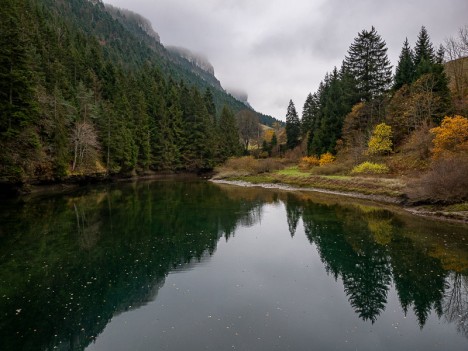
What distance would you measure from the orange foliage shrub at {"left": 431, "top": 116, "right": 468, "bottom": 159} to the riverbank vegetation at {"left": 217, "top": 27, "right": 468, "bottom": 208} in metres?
0.08

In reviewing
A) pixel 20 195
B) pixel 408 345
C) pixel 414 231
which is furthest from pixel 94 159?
pixel 408 345

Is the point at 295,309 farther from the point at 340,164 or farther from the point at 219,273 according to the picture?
the point at 340,164

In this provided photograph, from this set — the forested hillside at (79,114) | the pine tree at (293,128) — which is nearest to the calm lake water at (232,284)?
the forested hillside at (79,114)

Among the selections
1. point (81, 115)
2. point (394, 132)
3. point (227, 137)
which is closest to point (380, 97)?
point (394, 132)

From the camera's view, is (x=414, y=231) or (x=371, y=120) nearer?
(x=414, y=231)

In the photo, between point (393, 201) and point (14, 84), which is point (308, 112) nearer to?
point (393, 201)

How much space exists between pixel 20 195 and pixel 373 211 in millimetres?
37756

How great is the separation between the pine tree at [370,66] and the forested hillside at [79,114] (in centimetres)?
3954

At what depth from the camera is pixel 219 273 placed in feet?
48.2

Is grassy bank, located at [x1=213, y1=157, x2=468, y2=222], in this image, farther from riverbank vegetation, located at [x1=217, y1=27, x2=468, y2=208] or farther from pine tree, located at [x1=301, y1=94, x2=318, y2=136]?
pine tree, located at [x1=301, y1=94, x2=318, y2=136]

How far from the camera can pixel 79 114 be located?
50594 millimetres

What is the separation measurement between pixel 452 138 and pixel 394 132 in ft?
53.4

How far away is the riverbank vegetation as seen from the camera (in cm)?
2776

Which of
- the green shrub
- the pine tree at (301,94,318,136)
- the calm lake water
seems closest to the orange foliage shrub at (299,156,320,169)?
the green shrub
